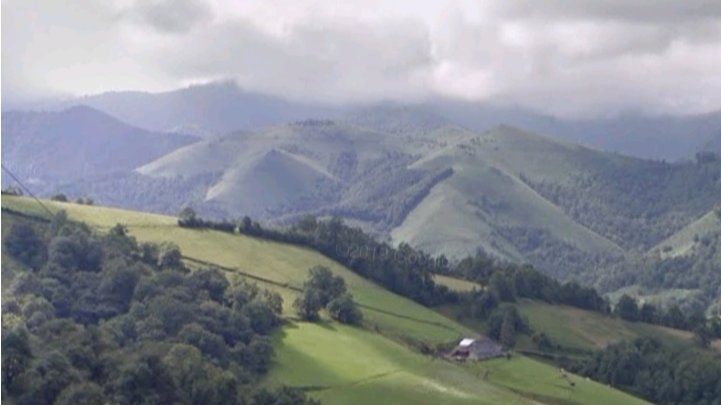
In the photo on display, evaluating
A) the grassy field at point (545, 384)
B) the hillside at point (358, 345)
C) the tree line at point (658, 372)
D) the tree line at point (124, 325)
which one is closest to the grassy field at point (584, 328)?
the tree line at point (658, 372)

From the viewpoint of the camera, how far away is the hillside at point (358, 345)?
68625 mm

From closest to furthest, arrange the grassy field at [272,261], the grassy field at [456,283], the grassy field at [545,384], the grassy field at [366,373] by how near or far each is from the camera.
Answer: the grassy field at [366,373] → the grassy field at [545,384] → the grassy field at [272,261] → the grassy field at [456,283]

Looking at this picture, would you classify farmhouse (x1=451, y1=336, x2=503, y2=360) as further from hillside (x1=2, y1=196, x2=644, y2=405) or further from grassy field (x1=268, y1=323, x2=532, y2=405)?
grassy field (x1=268, y1=323, x2=532, y2=405)

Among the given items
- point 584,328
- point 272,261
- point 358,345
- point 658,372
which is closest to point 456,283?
point 584,328

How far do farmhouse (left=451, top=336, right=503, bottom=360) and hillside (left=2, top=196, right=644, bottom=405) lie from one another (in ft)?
6.95

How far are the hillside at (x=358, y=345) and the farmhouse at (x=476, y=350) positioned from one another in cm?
212

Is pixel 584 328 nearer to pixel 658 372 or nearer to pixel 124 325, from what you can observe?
pixel 658 372

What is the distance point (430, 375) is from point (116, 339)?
2447 centimetres

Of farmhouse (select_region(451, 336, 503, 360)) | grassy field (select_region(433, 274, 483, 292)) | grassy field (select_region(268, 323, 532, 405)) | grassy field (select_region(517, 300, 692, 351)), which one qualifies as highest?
grassy field (select_region(433, 274, 483, 292))

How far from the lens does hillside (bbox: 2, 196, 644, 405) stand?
6862 cm

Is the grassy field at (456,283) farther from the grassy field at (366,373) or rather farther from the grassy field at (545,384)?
the grassy field at (366,373)

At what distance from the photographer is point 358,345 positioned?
78.2 m

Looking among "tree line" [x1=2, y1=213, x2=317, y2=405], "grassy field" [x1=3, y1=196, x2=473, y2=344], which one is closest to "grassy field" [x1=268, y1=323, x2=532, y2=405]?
"tree line" [x1=2, y1=213, x2=317, y2=405]

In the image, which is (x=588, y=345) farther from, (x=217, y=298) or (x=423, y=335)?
(x=217, y=298)
